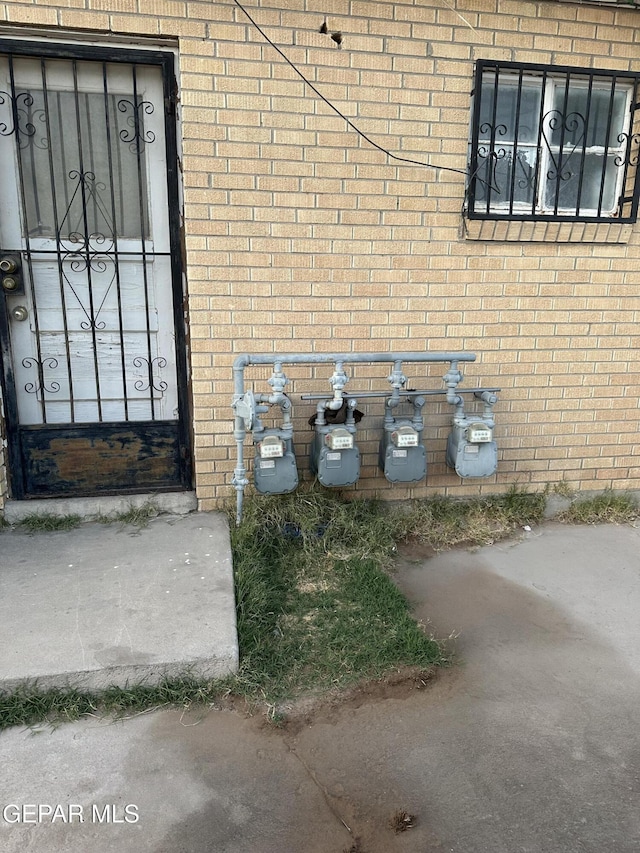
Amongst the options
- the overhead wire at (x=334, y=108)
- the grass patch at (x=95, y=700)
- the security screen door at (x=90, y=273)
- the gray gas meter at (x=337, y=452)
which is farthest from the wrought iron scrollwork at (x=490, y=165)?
the grass patch at (x=95, y=700)

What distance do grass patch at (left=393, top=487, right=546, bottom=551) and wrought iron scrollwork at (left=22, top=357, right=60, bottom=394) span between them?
7.29 feet

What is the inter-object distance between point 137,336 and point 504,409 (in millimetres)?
2372

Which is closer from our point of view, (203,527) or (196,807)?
(196,807)

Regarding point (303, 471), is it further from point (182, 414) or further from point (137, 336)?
point (137, 336)

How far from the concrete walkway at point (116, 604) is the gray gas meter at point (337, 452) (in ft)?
2.22

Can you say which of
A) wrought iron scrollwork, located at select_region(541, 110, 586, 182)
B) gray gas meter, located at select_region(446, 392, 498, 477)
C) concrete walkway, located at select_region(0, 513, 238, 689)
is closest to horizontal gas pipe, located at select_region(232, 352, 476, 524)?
gray gas meter, located at select_region(446, 392, 498, 477)

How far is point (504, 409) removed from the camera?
405 cm

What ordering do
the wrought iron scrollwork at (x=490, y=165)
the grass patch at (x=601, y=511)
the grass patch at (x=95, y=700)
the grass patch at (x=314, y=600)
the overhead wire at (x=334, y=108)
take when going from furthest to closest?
A: 1. the grass patch at (x=601, y=511)
2. the wrought iron scrollwork at (x=490, y=165)
3. the overhead wire at (x=334, y=108)
4. the grass patch at (x=314, y=600)
5. the grass patch at (x=95, y=700)

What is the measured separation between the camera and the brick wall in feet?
11.0

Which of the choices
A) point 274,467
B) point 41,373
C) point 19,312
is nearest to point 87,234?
point 19,312

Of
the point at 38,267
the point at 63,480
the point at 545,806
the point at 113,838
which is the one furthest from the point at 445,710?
the point at 38,267

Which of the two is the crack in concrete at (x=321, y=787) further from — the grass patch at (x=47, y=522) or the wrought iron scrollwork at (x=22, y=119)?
the wrought iron scrollwork at (x=22, y=119)

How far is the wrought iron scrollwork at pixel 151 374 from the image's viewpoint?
3.75 metres

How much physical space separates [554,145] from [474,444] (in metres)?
1.94
